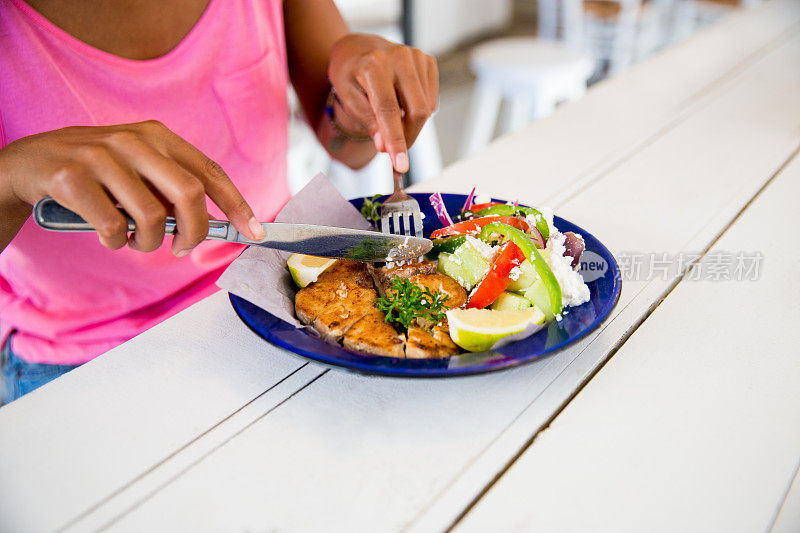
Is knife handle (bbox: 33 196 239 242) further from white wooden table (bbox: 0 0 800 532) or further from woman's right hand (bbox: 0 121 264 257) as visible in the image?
white wooden table (bbox: 0 0 800 532)

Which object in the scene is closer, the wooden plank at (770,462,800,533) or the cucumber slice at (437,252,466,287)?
the wooden plank at (770,462,800,533)

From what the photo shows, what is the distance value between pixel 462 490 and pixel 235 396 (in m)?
0.32

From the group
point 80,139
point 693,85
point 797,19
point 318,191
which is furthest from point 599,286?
point 797,19

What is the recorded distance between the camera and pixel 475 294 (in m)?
0.89

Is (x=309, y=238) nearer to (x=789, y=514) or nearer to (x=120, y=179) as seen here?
(x=120, y=179)

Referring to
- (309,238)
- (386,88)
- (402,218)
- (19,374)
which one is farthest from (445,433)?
(19,374)

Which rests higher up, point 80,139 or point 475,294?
point 80,139

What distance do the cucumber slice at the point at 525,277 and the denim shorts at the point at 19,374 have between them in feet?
2.74

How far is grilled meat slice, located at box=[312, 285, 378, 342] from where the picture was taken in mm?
844

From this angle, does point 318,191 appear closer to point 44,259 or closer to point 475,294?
point 475,294

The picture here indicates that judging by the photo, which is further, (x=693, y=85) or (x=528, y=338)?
(x=693, y=85)

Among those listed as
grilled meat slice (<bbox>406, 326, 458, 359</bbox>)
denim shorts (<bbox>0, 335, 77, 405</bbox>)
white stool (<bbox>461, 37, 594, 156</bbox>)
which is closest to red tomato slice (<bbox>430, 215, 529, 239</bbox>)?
grilled meat slice (<bbox>406, 326, 458, 359</bbox>)

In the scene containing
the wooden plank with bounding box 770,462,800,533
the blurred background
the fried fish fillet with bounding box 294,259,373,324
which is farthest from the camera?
the blurred background

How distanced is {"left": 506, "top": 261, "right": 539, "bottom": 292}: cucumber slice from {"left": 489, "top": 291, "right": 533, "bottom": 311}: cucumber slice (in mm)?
15
